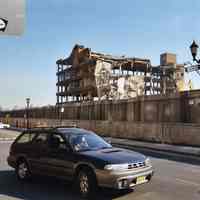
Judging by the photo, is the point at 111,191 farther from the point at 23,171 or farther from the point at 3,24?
the point at 3,24

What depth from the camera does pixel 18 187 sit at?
823 centimetres

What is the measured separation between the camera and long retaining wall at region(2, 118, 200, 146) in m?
20.7

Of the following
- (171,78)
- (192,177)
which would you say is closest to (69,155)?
(192,177)

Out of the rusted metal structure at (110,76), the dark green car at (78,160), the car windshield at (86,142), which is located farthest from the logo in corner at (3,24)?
the rusted metal structure at (110,76)

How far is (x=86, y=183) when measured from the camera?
723 centimetres

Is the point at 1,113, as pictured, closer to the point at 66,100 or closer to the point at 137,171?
the point at 66,100

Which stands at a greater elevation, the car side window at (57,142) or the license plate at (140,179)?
the car side window at (57,142)

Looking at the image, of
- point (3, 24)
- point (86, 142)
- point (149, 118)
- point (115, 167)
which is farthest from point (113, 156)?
point (149, 118)

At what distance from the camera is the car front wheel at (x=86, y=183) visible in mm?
7098

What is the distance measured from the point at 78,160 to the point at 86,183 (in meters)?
0.56

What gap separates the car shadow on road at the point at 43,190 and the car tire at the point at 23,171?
15 centimetres

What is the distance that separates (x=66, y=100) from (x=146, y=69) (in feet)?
61.6

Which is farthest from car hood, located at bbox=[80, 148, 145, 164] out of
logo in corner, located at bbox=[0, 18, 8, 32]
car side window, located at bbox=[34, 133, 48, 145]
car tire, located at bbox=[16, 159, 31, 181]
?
logo in corner, located at bbox=[0, 18, 8, 32]

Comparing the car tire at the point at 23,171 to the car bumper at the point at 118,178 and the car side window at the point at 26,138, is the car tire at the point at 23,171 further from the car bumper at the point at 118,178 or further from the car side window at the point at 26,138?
the car bumper at the point at 118,178
